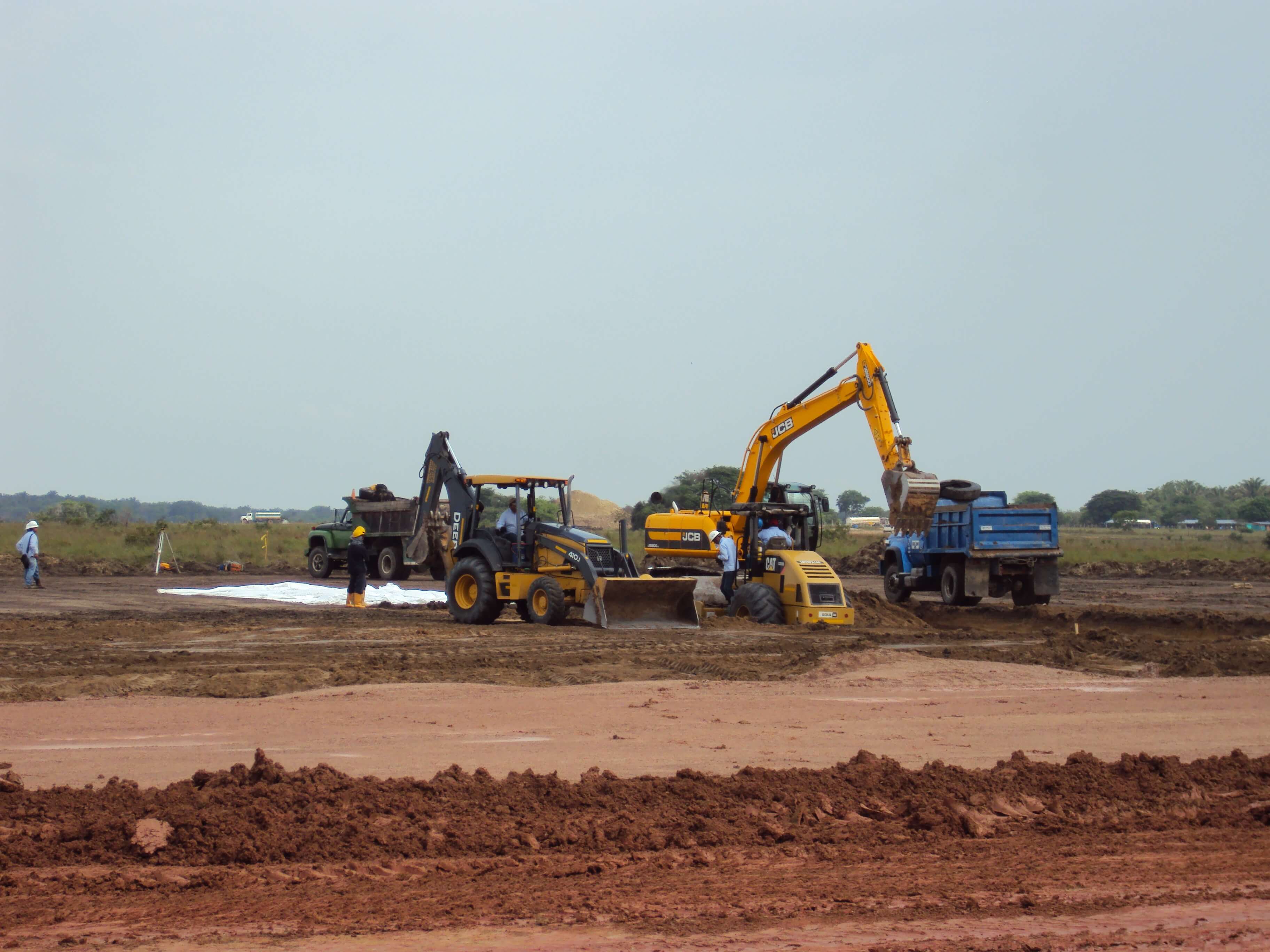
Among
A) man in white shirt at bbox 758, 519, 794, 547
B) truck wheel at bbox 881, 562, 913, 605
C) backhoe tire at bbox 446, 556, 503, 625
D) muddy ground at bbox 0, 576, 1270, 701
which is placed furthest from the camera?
truck wheel at bbox 881, 562, 913, 605

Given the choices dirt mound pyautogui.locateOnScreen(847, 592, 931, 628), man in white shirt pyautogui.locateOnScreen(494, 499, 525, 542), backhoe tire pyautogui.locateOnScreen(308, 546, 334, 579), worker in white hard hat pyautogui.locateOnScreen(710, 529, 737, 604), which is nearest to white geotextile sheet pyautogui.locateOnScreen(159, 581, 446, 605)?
man in white shirt pyautogui.locateOnScreen(494, 499, 525, 542)

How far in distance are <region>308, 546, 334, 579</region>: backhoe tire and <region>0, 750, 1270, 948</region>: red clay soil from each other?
26478 mm

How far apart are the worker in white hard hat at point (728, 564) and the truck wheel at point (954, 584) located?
22.6ft

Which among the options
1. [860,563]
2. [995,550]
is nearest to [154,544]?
[860,563]

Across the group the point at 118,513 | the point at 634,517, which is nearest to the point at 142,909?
the point at 634,517

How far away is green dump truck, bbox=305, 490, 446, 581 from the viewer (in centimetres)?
3262

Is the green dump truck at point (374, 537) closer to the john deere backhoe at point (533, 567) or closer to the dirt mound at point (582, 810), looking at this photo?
the john deere backhoe at point (533, 567)

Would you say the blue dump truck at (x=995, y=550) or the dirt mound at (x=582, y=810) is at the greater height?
the blue dump truck at (x=995, y=550)

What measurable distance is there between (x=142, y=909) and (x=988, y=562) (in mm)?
20463

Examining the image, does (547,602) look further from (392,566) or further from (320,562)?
(320,562)

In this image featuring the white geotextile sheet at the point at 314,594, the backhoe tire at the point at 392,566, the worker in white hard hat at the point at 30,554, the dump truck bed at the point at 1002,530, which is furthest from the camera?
the backhoe tire at the point at 392,566

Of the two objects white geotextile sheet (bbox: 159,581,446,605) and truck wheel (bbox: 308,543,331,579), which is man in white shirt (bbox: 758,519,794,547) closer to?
white geotextile sheet (bbox: 159,581,446,605)

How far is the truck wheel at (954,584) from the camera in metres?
24.2

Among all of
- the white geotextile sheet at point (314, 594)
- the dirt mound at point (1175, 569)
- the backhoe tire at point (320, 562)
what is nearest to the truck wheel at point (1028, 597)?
the white geotextile sheet at point (314, 594)
